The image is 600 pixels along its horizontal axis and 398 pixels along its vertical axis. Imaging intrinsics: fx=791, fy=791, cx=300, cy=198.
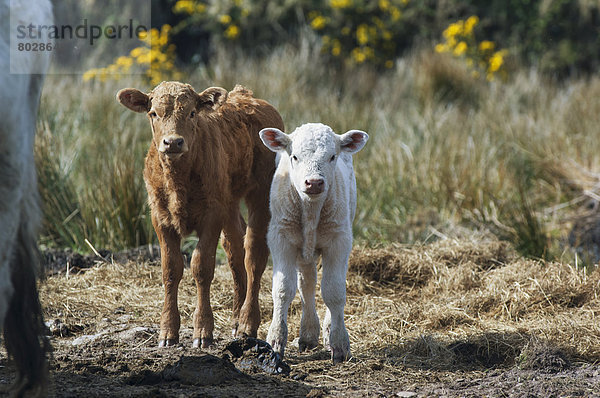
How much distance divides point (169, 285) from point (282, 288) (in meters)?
0.84

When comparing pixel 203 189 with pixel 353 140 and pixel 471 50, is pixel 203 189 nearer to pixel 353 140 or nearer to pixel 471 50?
pixel 353 140

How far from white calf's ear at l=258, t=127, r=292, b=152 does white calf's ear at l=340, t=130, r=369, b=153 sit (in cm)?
36

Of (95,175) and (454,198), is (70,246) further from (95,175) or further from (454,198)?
(454,198)

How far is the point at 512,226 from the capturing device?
8359mm

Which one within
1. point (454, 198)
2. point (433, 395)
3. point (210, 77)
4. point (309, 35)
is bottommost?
point (433, 395)

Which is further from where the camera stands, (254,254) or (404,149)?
(404,149)

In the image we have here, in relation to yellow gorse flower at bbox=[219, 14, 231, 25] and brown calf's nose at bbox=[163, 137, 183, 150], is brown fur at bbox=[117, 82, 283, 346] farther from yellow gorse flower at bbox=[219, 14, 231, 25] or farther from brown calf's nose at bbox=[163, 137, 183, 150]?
yellow gorse flower at bbox=[219, 14, 231, 25]

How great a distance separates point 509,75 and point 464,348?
1072 centimetres

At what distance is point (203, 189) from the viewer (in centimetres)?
535

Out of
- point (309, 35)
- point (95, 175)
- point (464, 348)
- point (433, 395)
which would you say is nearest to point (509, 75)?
point (309, 35)

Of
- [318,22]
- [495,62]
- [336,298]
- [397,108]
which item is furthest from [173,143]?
[318,22]

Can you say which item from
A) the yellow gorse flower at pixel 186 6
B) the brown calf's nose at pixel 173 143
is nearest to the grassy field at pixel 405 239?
the brown calf's nose at pixel 173 143

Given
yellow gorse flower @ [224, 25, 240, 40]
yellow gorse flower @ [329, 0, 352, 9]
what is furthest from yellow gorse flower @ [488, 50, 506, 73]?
yellow gorse flower @ [224, 25, 240, 40]

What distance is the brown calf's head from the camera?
5020 mm
